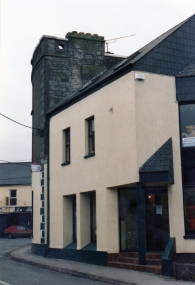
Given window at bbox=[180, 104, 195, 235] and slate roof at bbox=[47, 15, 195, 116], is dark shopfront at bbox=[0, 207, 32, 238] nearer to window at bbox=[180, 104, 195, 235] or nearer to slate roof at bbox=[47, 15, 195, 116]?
slate roof at bbox=[47, 15, 195, 116]

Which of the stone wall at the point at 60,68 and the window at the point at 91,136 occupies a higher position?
the stone wall at the point at 60,68

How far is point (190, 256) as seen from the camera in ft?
45.2

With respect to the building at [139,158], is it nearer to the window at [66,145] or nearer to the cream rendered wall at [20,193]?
the window at [66,145]

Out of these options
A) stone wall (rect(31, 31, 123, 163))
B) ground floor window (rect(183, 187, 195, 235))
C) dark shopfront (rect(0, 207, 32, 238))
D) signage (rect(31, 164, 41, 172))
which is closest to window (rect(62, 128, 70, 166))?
stone wall (rect(31, 31, 123, 163))

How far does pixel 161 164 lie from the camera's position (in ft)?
46.1

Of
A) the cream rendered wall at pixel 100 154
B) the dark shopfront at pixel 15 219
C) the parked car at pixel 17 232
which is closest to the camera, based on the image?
the cream rendered wall at pixel 100 154

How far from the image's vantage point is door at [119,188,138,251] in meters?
15.6

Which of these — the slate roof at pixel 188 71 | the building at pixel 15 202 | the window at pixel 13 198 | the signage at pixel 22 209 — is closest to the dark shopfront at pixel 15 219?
the building at pixel 15 202

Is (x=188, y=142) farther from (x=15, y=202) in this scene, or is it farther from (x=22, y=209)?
(x=15, y=202)

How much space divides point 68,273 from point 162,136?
572cm

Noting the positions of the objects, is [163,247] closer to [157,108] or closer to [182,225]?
[182,225]

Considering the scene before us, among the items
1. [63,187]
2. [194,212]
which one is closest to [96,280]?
[194,212]

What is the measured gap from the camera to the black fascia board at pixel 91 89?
15.4 metres

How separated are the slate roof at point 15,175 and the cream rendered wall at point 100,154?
93.0 feet
